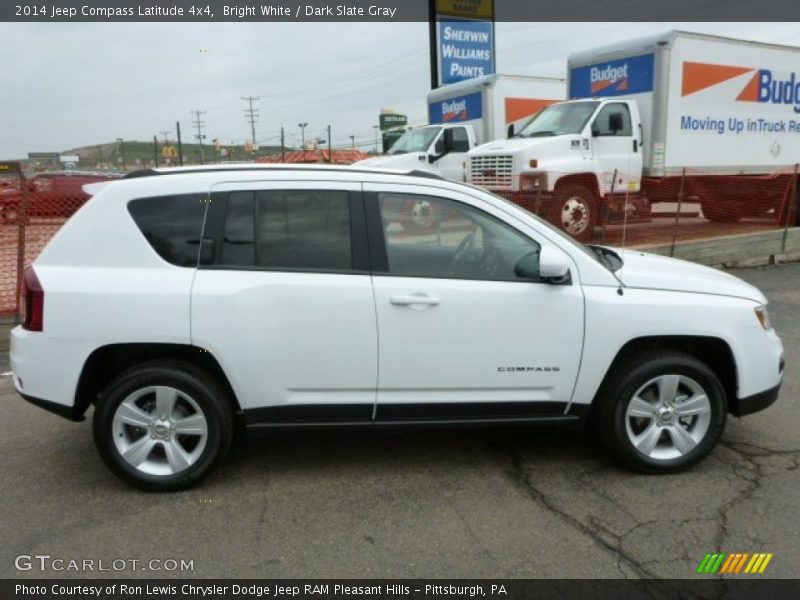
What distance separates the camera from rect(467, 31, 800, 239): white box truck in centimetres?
1055

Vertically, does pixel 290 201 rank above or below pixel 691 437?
above

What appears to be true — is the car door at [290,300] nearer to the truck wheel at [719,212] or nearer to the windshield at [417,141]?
the truck wheel at [719,212]

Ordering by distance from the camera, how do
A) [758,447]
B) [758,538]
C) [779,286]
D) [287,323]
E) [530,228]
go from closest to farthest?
[758,538] < [287,323] < [530,228] < [758,447] < [779,286]

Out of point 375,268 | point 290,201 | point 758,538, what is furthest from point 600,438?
point 290,201

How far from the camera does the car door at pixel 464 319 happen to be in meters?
3.44

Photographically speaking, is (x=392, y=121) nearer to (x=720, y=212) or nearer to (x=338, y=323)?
(x=720, y=212)

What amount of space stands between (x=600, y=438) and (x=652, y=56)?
920 cm

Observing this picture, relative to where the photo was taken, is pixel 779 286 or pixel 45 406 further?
pixel 779 286

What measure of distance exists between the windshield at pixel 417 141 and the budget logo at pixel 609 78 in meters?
3.89

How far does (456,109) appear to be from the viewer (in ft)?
53.2

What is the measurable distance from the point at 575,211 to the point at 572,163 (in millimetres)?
864

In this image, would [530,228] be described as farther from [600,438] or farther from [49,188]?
[49,188]

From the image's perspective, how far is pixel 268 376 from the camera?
11.2 feet
